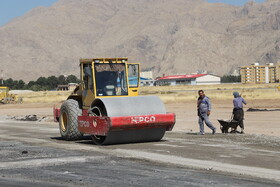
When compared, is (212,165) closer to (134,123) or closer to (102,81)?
(134,123)

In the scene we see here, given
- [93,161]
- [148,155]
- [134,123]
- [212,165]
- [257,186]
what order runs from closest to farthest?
1. [257,186]
2. [212,165]
3. [93,161]
4. [148,155]
5. [134,123]

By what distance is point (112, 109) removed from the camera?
1538 cm

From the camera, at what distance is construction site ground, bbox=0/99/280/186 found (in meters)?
10.0

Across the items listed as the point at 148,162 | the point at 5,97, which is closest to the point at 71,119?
the point at 148,162

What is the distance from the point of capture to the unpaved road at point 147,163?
9.98 m

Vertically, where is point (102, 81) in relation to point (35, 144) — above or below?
above

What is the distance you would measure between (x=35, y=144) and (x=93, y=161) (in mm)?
4872

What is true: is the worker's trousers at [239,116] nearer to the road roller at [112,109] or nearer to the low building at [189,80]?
the road roller at [112,109]

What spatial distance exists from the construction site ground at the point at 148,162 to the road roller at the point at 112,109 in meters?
0.38

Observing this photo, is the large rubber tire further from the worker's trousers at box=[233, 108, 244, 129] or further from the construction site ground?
the worker's trousers at box=[233, 108, 244, 129]

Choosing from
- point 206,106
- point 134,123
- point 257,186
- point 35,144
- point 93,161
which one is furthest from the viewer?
point 206,106

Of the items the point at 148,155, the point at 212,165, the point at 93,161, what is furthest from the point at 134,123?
the point at 212,165

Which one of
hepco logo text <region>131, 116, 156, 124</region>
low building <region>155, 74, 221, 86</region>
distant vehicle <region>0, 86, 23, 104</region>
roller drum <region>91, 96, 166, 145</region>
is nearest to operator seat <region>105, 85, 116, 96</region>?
roller drum <region>91, 96, 166, 145</region>

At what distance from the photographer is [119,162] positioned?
12398 millimetres
